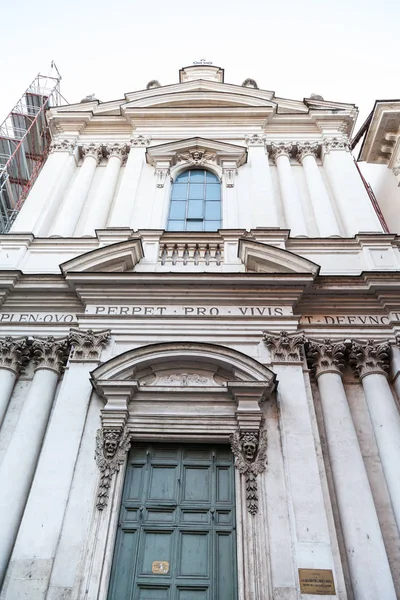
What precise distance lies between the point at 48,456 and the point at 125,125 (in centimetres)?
1042

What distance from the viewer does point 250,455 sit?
7.61 metres

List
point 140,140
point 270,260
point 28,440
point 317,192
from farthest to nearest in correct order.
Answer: point 140,140
point 317,192
point 270,260
point 28,440

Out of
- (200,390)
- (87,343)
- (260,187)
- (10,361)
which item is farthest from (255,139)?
(10,361)

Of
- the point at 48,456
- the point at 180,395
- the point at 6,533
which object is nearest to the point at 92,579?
the point at 6,533

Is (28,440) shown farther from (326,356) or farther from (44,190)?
(44,190)

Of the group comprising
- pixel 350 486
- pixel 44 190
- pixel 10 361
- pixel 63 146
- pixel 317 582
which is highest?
pixel 63 146

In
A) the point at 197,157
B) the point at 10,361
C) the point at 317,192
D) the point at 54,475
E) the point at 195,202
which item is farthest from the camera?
the point at 197,157

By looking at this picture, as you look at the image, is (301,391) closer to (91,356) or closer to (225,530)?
(225,530)

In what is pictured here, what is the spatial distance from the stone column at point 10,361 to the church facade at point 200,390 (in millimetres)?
28

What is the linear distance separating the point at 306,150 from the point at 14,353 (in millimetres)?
9312

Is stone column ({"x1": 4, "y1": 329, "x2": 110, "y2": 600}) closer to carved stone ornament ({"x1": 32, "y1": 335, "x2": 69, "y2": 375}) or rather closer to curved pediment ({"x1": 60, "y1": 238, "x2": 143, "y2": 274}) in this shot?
carved stone ornament ({"x1": 32, "y1": 335, "x2": 69, "y2": 375})

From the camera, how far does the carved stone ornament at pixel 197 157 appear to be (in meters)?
13.6

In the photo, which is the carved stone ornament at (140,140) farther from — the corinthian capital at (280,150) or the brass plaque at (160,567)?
the brass plaque at (160,567)

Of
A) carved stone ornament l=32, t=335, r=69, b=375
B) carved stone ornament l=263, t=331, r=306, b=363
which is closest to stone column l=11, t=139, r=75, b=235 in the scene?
carved stone ornament l=32, t=335, r=69, b=375
